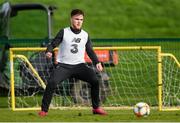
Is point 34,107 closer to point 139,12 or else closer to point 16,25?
point 16,25

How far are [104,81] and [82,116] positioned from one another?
2951 millimetres

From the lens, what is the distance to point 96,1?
36.1 metres

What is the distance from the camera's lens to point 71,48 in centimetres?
1446

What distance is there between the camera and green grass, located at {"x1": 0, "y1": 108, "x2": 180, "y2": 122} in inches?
535

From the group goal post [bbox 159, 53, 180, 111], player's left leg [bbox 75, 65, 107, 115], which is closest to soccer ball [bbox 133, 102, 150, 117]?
player's left leg [bbox 75, 65, 107, 115]

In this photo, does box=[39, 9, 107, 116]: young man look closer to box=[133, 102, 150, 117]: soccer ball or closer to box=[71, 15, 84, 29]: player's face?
box=[71, 15, 84, 29]: player's face

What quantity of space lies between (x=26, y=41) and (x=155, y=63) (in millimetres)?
2784

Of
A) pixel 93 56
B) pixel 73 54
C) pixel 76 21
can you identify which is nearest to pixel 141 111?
pixel 93 56

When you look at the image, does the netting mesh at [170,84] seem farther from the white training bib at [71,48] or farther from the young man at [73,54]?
the white training bib at [71,48]

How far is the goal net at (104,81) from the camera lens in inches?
664

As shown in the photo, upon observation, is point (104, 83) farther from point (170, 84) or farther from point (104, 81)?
point (170, 84)

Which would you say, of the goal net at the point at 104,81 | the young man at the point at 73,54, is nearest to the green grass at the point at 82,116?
the young man at the point at 73,54

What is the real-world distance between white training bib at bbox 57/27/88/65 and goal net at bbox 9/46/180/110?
7.21 feet

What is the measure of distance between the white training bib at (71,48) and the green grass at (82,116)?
989 millimetres
